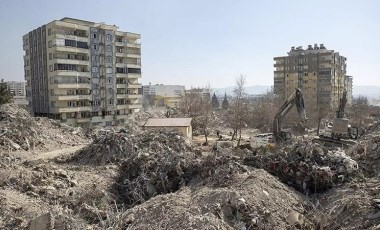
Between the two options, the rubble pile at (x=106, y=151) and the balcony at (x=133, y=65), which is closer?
the rubble pile at (x=106, y=151)

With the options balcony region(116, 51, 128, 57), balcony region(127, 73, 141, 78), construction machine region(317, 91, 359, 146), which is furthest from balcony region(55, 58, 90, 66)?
construction machine region(317, 91, 359, 146)

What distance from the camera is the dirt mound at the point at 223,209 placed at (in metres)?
6.20

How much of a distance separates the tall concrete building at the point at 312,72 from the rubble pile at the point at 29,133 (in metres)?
37.3

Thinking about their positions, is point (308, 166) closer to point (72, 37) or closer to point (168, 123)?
point (168, 123)

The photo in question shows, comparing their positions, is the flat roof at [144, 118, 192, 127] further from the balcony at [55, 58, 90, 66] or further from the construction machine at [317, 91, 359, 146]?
the balcony at [55, 58, 90, 66]

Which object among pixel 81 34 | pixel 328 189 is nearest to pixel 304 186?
pixel 328 189

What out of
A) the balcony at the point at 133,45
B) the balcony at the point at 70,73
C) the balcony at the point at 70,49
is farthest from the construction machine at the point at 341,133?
the balcony at the point at 133,45

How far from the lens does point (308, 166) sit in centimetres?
880

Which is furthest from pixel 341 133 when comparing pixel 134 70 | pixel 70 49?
pixel 134 70

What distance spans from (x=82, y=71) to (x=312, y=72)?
36.6 m

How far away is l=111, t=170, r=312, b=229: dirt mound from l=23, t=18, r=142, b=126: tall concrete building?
29000mm

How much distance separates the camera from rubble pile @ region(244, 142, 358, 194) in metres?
8.57

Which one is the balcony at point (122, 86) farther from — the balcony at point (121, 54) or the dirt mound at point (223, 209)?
the dirt mound at point (223, 209)

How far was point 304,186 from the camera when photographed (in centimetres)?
853
